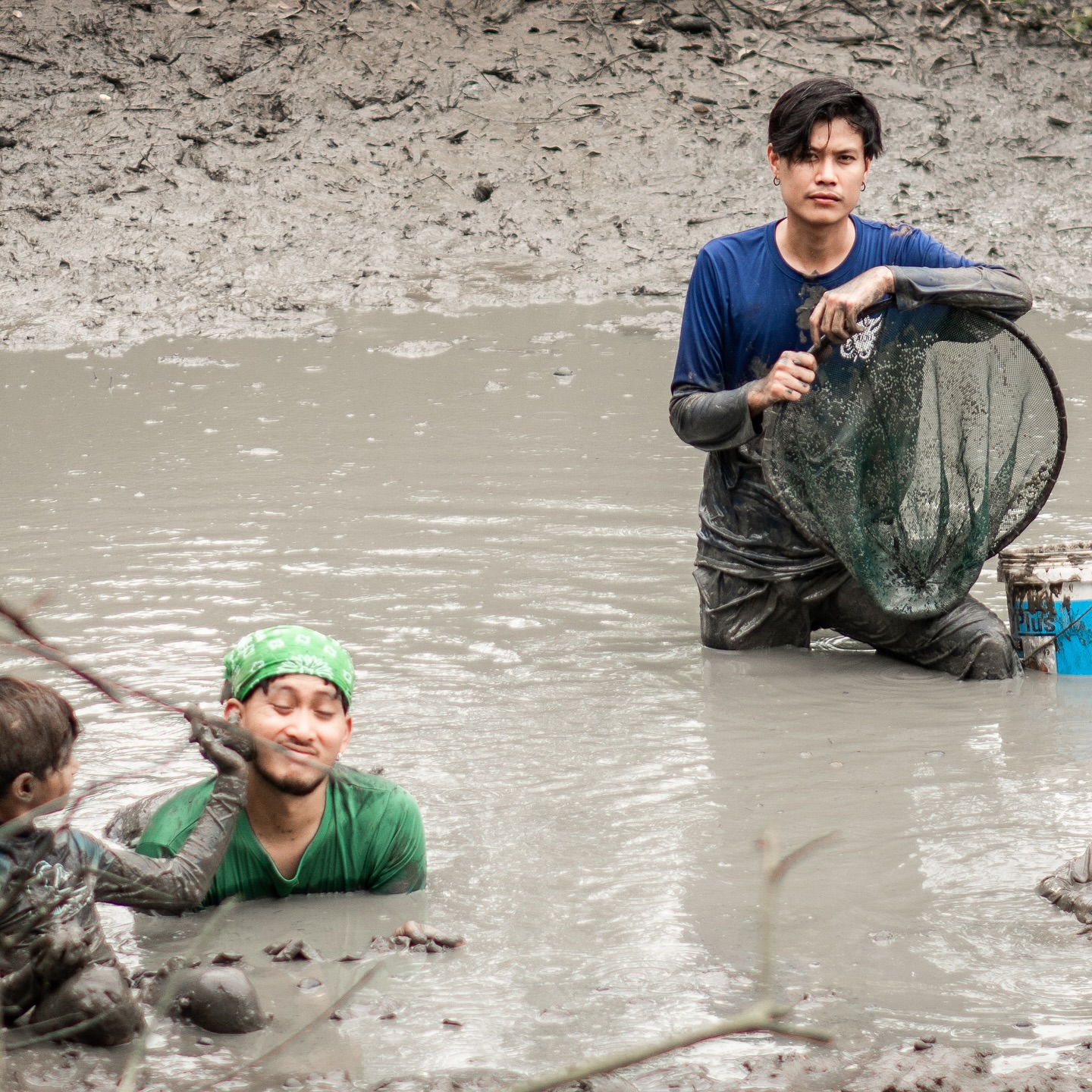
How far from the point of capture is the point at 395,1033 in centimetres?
264

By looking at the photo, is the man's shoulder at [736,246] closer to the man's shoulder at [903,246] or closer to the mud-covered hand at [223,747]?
the man's shoulder at [903,246]

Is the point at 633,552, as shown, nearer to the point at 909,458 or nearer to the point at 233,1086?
the point at 909,458

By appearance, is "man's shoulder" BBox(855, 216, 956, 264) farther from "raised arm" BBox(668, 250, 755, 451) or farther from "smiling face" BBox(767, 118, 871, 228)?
"raised arm" BBox(668, 250, 755, 451)

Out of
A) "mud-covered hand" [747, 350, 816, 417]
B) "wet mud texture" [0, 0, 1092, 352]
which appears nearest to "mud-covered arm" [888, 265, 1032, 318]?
"mud-covered hand" [747, 350, 816, 417]

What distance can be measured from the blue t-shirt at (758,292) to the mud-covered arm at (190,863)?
2225 mm

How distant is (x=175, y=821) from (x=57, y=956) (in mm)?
551

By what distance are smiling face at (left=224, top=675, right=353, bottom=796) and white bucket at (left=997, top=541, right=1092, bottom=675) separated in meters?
2.30

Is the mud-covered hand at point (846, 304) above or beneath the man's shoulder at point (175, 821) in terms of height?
above

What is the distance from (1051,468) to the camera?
4.62 meters

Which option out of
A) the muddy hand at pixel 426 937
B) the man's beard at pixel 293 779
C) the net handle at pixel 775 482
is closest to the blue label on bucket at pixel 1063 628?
the net handle at pixel 775 482

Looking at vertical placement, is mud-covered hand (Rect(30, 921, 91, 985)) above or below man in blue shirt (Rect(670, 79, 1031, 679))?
below

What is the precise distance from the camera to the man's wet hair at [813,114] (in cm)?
434

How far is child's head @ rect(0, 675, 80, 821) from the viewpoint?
2.55m

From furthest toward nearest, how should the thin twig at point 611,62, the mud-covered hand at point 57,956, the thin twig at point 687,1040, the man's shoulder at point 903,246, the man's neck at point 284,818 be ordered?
1. the thin twig at point 611,62
2. the man's shoulder at point 903,246
3. the man's neck at point 284,818
4. the mud-covered hand at point 57,956
5. the thin twig at point 687,1040
